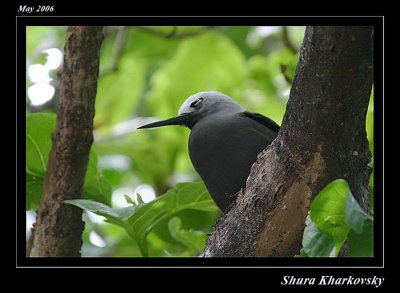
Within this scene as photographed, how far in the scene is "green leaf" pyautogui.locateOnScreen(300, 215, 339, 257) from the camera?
3.17m

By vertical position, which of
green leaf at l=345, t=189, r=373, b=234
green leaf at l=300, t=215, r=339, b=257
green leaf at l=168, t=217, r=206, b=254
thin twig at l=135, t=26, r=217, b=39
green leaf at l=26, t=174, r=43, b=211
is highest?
thin twig at l=135, t=26, r=217, b=39

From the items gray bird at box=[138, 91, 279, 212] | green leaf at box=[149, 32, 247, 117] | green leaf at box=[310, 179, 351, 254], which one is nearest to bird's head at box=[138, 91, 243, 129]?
gray bird at box=[138, 91, 279, 212]

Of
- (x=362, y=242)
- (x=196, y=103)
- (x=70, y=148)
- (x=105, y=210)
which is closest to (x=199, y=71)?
(x=196, y=103)

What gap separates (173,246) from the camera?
5.66m

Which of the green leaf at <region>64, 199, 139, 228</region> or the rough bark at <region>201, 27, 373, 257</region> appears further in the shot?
the green leaf at <region>64, 199, 139, 228</region>

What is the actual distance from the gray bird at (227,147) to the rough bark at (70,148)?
80 centimetres

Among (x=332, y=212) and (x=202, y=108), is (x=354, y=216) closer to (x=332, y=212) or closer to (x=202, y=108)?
(x=332, y=212)

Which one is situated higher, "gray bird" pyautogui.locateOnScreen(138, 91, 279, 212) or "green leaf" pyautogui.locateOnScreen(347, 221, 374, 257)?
"gray bird" pyautogui.locateOnScreen(138, 91, 279, 212)

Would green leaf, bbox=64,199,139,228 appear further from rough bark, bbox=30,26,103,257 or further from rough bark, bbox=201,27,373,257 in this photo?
rough bark, bbox=201,27,373,257

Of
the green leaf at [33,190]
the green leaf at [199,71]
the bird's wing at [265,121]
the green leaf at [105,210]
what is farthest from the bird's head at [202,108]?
the green leaf at [199,71]

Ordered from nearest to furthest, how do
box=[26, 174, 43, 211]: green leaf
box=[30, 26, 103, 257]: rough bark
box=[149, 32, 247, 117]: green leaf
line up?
box=[30, 26, 103, 257]: rough bark → box=[26, 174, 43, 211]: green leaf → box=[149, 32, 247, 117]: green leaf

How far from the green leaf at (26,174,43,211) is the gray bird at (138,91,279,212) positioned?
3.32ft
